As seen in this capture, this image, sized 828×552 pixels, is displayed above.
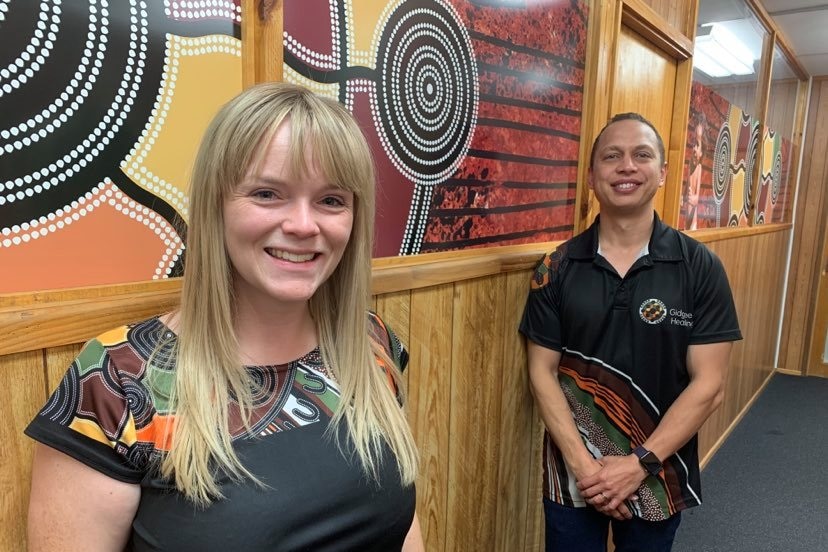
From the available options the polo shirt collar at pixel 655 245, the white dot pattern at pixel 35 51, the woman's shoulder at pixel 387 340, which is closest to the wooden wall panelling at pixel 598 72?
the polo shirt collar at pixel 655 245

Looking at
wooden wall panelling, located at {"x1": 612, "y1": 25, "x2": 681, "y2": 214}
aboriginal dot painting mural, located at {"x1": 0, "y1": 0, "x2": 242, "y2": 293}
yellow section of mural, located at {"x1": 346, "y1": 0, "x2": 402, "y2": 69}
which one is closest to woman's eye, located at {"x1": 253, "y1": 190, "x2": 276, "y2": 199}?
aboriginal dot painting mural, located at {"x1": 0, "y1": 0, "x2": 242, "y2": 293}

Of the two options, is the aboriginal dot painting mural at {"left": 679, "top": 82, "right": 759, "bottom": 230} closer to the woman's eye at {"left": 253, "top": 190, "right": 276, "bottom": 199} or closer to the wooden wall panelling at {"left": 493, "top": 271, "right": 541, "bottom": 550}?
the wooden wall panelling at {"left": 493, "top": 271, "right": 541, "bottom": 550}

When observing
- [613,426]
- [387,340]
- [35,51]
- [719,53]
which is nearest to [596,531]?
[613,426]

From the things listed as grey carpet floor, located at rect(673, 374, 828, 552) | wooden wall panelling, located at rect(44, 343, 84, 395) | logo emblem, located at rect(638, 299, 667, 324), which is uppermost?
wooden wall panelling, located at rect(44, 343, 84, 395)

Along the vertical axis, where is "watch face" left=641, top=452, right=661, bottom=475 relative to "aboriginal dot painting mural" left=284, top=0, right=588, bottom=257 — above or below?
below

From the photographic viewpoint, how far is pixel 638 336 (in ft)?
5.27

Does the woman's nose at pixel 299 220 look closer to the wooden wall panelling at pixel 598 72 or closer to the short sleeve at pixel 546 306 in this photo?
the short sleeve at pixel 546 306

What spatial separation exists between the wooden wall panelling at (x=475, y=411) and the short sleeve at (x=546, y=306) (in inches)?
3.8

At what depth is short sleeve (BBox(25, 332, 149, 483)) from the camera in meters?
0.67

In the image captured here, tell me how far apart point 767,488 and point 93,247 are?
3686 mm

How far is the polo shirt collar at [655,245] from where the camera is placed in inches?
64.1

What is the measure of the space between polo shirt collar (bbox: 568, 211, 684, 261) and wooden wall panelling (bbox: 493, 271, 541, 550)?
0.20m

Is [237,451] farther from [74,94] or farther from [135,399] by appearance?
[74,94]

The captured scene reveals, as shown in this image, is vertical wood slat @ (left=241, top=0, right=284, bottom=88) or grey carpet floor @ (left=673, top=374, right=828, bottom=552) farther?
grey carpet floor @ (left=673, top=374, right=828, bottom=552)
